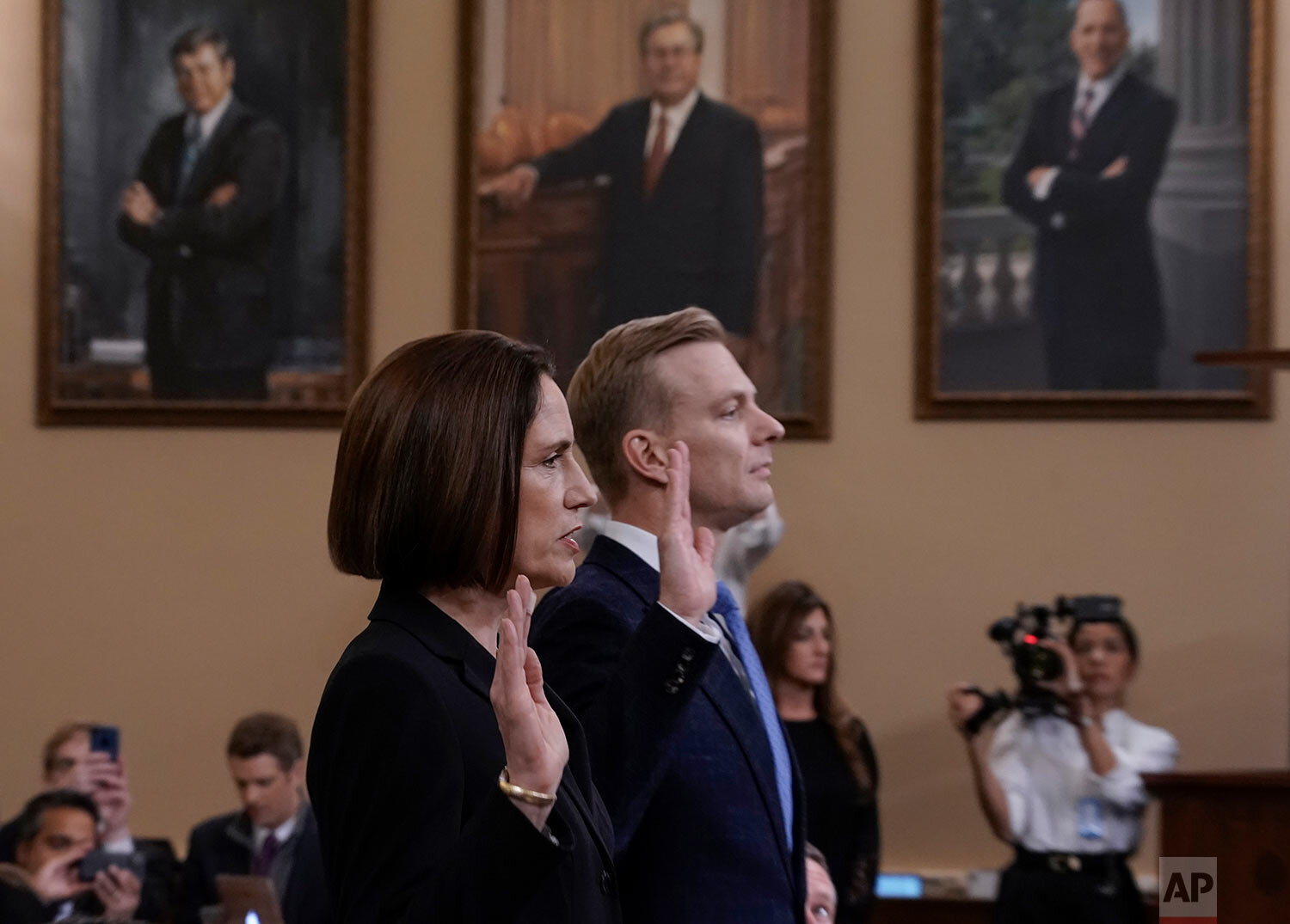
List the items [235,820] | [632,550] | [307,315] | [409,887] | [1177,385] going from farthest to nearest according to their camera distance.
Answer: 1. [307,315]
2. [1177,385]
3. [235,820]
4. [632,550]
5. [409,887]

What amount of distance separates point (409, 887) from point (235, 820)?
14.1ft

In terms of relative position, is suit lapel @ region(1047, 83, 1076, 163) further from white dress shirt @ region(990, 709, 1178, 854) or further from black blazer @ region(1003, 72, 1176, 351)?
white dress shirt @ region(990, 709, 1178, 854)

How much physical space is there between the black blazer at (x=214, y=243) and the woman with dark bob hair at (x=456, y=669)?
208 inches

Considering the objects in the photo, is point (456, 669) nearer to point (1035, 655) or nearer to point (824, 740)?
point (824, 740)

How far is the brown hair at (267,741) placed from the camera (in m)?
5.79

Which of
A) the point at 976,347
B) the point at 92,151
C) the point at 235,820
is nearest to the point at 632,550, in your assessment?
the point at 235,820

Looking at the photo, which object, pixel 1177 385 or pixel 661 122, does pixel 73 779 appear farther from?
pixel 1177 385

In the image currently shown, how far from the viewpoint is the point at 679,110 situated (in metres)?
6.90

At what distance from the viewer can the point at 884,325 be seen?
6.79 metres

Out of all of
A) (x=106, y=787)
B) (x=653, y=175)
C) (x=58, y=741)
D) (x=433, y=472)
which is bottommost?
(x=106, y=787)

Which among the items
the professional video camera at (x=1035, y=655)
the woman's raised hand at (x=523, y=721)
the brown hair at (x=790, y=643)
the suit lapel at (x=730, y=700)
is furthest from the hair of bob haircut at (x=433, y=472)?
the professional video camera at (x=1035, y=655)

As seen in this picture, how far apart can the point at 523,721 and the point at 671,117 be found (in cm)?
546

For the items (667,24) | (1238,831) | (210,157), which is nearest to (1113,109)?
(667,24)

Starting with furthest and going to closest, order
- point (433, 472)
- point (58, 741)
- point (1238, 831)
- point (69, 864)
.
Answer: point (58, 741) < point (69, 864) < point (1238, 831) < point (433, 472)
